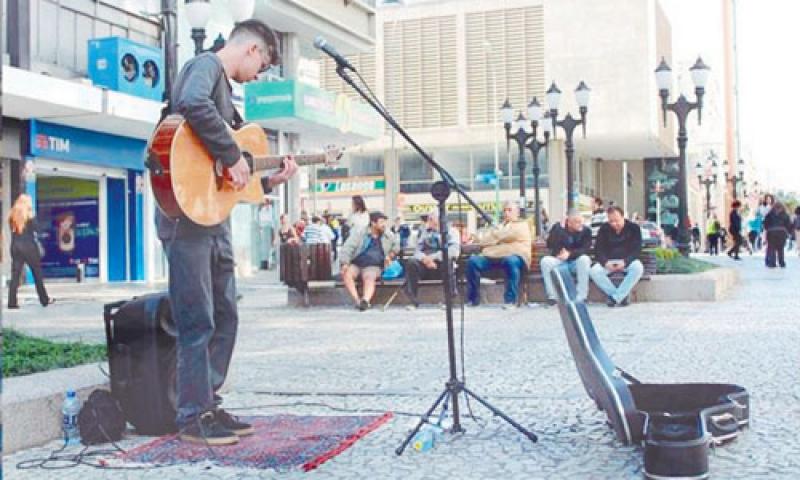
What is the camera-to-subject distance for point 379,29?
53.1 meters

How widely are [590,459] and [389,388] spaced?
2.25 meters

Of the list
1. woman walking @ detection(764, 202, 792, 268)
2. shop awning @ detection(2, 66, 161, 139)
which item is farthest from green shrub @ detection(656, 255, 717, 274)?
shop awning @ detection(2, 66, 161, 139)

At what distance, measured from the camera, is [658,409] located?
4621mm

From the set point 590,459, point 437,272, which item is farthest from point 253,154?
point 437,272

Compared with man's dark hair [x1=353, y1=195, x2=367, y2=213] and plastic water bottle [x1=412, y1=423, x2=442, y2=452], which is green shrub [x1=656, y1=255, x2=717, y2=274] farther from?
plastic water bottle [x1=412, y1=423, x2=442, y2=452]

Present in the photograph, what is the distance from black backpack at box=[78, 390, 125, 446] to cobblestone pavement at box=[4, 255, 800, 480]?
Result: 0.11 m

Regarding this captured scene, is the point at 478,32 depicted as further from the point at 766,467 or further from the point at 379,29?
the point at 766,467

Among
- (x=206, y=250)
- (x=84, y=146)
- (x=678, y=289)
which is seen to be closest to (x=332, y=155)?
(x=206, y=250)

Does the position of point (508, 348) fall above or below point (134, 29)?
below

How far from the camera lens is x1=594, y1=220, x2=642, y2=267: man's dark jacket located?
1236 cm

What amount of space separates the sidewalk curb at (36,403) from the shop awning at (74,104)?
12.8 metres

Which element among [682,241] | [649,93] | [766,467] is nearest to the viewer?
[766,467]

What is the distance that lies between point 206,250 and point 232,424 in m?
0.91

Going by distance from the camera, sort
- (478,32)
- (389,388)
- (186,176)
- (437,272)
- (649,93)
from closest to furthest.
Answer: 1. (186,176)
2. (389,388)
3. (437,272)
4. (649,93)
5. (478,32)
